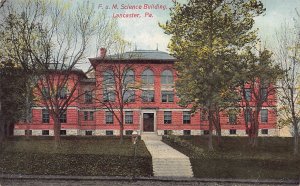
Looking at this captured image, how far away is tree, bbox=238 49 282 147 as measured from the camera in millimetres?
19703

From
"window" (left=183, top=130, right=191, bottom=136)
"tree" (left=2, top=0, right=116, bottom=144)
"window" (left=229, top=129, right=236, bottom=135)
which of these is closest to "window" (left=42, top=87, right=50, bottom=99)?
"tree" (left=2, top=0, right=116, bottom=144)

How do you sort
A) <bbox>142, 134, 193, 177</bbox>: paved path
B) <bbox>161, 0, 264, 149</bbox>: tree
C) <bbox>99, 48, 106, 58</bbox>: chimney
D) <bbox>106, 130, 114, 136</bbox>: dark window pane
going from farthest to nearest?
<bbox>106, 130, 114, 136</bbox>: dark window pane → <bbox>99, 48, 106, 58</bbox>: chimney → <bbox>161, 0, 264, 149</bbox>: tree → <bbox>142, 134, 193, 177</bbox>: paved path

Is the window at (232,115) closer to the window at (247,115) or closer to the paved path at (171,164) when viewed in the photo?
the window at (247,115)

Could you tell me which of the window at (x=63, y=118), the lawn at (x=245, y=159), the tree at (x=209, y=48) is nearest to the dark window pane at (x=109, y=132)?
the window at (x=63, y=118)

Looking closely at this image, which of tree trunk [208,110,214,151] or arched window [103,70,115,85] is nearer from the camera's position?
tree trunk [208,110,214,151]

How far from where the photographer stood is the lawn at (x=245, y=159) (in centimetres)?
1844

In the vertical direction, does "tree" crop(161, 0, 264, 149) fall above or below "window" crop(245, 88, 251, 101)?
above

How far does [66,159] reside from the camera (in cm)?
1945

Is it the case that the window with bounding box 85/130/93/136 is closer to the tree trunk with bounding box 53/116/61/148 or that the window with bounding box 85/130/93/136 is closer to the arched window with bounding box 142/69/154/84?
the tree trunk with bounding box 53/116/61/148

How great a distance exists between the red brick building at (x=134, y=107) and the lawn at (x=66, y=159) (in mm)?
823

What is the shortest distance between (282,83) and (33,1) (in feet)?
38.2

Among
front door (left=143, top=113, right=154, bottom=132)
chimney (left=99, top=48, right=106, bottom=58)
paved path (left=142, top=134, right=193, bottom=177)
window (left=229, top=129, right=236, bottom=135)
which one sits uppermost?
Answer: chimney (left=99, top=48, right=106, bottom=58)

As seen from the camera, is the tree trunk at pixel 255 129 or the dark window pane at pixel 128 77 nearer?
the tree trunk at pixel 255 129

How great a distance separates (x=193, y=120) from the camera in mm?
23406
